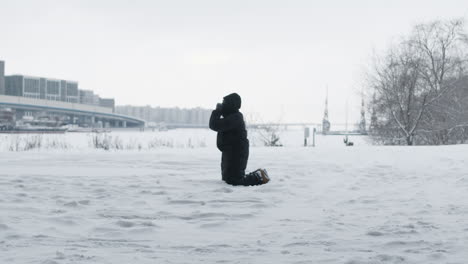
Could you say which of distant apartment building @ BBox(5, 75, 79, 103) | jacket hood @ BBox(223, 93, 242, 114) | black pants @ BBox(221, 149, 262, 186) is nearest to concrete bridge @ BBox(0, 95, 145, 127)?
distant apartment building @ BBox(5, 75, 79, 103)

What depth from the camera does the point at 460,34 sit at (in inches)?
1236

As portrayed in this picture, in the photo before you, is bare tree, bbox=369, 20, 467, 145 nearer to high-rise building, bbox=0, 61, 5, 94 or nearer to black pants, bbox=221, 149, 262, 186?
black pants, bbox=221, 149, 262, 186

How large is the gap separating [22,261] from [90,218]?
5.19 ft

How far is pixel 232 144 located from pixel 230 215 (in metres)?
2.47

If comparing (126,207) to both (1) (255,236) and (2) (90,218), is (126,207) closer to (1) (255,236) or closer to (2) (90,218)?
(2) (90,218)

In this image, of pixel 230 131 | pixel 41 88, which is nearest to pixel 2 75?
pixel 41 88

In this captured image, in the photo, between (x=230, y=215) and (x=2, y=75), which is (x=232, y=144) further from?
(x=2, y=75)

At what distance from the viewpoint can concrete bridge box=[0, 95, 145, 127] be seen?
11616cm

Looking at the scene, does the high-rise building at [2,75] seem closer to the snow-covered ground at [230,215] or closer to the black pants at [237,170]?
the snow-covered ground at [230,215]

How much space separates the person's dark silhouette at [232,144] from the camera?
7426 millimetres

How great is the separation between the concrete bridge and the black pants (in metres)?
121

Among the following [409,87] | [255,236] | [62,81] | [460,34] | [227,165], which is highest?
[62,81]

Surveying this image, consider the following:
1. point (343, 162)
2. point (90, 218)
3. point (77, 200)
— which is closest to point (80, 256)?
point (90, 218)

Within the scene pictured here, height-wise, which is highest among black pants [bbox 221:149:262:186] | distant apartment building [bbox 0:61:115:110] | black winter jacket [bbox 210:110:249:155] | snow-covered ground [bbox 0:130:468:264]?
distant apartment building [bbox 0:61:115:110]
